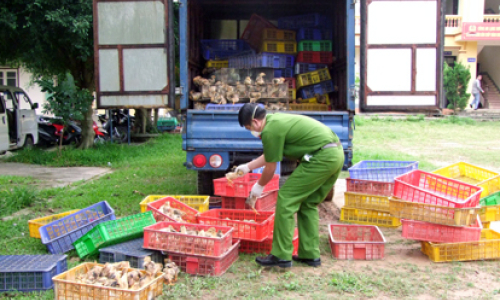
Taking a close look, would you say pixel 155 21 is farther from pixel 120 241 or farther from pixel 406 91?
pixel 406 91

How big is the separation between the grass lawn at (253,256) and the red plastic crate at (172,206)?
775 mm

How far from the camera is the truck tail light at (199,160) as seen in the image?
5.88 meters

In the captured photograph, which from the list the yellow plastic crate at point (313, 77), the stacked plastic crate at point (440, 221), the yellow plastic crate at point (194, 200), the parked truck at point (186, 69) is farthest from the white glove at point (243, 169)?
the yellow plastic crate at point (313, 77)

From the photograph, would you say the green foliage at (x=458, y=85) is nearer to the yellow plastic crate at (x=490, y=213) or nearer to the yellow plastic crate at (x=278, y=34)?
the yellow plastic crate at (x=278, y=34)

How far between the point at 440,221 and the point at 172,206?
2.75 metres

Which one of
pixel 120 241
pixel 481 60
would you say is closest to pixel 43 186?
pixel 120 241

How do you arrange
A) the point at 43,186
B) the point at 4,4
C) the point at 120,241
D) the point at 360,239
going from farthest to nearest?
1. the point at 4,4
2. the point at 43,186
3. the point at 360,239
4. the point at 120,241

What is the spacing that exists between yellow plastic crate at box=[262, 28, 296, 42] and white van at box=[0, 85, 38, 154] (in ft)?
23.7

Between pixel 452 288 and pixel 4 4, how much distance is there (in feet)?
32.4

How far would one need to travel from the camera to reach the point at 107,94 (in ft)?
19.4

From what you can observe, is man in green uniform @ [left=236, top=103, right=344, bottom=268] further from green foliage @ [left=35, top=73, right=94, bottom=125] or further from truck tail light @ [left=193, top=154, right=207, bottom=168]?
green foliage @ [left=35, top=73, right=94, bottom=125]

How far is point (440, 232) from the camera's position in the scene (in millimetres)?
4238

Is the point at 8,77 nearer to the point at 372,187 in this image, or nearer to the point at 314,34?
the point at 314,34

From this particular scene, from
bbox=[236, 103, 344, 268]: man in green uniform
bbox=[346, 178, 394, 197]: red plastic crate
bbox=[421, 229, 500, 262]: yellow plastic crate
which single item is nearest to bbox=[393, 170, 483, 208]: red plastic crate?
bbox=[421, 229, 500, 262]: yellow plastic crate
